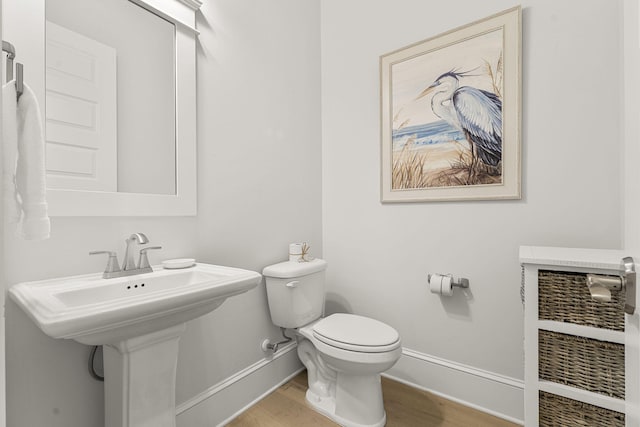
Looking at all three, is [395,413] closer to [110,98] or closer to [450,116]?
[450,116]

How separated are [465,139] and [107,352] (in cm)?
186

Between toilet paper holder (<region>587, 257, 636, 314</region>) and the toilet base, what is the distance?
135cm

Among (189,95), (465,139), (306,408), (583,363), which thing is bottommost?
(306,408)

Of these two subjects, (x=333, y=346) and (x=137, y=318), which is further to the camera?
(x=333, y=346)

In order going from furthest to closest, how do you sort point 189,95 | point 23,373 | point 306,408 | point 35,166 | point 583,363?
1. point 306,408
2. point 189,95
3. point 583,363
4. point 23,373
5. point 35,166

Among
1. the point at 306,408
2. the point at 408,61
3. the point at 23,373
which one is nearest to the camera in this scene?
the point at 23,373

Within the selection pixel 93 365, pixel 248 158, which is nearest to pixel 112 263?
pixel 93 365

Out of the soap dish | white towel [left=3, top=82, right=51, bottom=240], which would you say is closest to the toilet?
the soap dish

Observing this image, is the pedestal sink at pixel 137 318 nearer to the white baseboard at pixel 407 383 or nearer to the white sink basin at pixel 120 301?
the white sink basin at pixel 120 301

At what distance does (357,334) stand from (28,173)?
1.35 metres

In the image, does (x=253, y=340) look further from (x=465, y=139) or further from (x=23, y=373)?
(x=465, y=139)

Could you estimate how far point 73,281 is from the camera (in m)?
1.04

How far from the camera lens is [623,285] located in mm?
506

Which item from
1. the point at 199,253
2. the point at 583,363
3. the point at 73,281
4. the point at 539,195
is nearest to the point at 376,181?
the point at 539,195
